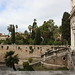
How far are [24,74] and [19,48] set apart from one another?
36.8 metres

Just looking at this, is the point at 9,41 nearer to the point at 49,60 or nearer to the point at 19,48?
the point at 19,48

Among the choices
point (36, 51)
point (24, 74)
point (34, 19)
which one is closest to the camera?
point (24, 74)

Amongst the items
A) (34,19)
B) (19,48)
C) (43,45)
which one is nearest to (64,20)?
(43,45)

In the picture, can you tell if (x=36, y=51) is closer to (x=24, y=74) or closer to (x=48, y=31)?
(x=48, y=31)

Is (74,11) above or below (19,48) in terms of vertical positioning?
above

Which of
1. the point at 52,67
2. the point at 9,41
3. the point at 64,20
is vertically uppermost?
the point at 64,20

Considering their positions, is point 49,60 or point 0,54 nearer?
point 49,60

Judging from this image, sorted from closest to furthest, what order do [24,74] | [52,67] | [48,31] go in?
1. [24,74]
2. [52,67]
3. [48,31]

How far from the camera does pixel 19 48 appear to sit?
1874 inches

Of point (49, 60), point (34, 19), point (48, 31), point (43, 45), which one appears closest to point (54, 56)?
point (49, 60)

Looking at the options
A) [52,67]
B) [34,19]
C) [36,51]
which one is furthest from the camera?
[34,19]

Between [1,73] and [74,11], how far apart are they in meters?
15.7

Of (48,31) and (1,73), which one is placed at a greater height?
(48,31)

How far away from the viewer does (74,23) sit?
26062mm
